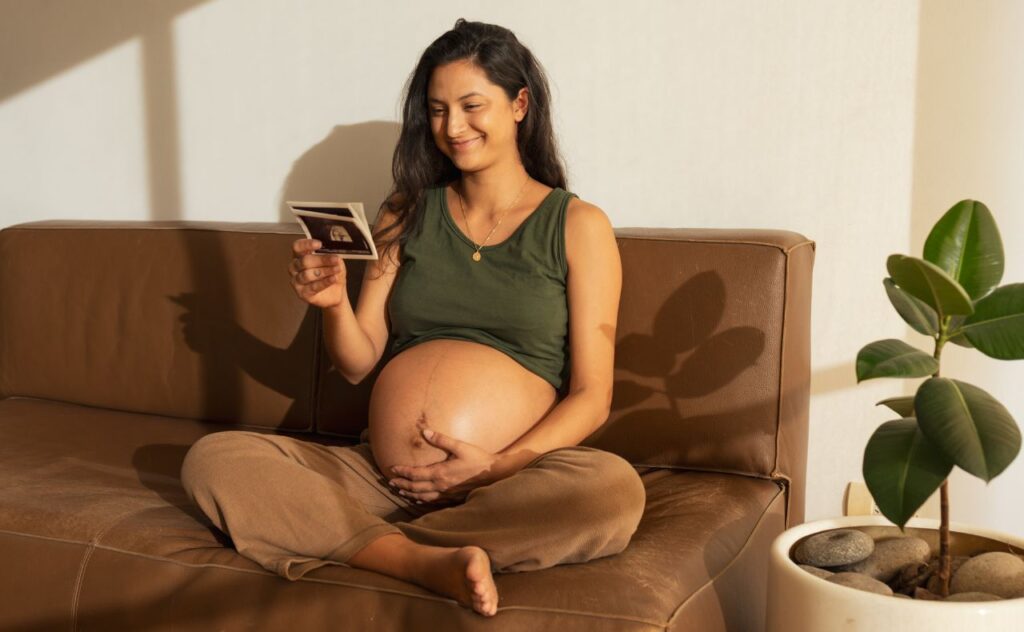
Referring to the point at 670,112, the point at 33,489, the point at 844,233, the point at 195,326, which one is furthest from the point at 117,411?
the point at 844,233

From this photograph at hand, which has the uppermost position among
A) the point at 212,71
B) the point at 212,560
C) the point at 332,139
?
the point at 212,71

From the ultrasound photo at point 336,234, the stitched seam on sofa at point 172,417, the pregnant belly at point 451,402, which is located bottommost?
the stitched seam on sofa at point 172,417

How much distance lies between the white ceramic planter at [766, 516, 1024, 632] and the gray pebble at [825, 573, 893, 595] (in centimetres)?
4

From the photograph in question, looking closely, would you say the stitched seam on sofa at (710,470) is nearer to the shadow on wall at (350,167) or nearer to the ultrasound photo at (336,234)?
the ultrasound photo at (336,234)

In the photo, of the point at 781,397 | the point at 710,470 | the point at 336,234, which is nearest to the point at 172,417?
the point at 336,234

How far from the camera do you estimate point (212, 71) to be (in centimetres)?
312

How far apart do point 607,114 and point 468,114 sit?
551 mm

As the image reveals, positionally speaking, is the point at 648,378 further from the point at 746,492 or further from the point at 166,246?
the point at 166,246

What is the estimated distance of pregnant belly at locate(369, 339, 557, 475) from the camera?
2037 mm

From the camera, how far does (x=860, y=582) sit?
1548mm

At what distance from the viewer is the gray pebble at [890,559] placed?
1649 mm

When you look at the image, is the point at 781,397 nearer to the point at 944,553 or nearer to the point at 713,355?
the point at 713,355

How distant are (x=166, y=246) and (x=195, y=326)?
24cm

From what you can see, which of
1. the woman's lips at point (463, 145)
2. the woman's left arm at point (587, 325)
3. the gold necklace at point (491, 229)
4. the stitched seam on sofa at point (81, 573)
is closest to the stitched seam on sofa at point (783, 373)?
the woman's left arm at point (587, 325)
